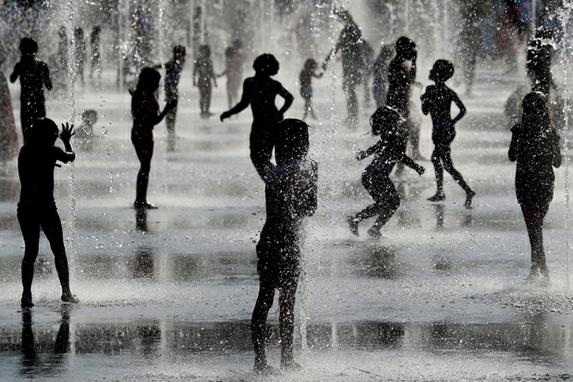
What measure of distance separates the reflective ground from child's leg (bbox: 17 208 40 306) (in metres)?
0.19

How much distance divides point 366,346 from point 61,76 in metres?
32.8

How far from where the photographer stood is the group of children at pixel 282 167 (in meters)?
9.15

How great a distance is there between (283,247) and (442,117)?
929 cm

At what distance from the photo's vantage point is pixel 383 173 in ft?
50.4

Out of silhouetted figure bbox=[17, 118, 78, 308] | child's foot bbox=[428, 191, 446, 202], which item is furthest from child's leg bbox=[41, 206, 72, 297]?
child's foot bbox=[428, 191, 446, 202]

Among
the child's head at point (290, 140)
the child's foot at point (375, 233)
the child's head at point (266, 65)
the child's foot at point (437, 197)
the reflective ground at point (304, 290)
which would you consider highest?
the child's head at point (266, 65)

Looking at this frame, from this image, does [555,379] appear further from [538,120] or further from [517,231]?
[517,231]

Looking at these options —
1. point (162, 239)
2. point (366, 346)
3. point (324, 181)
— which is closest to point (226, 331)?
point (366, 346)

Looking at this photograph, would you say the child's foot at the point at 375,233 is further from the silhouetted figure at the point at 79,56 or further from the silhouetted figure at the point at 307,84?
the silhouetted figure at the point at 79,56

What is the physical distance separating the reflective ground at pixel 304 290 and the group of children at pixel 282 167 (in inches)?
10.9

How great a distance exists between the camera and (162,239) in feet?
49.7

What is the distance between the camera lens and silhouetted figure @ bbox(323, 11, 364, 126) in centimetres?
2981

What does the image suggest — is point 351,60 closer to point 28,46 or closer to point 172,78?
point 172,78

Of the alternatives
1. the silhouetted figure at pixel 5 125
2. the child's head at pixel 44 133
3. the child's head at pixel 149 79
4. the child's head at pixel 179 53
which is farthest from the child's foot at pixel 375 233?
the child's head at pixel 179 53
